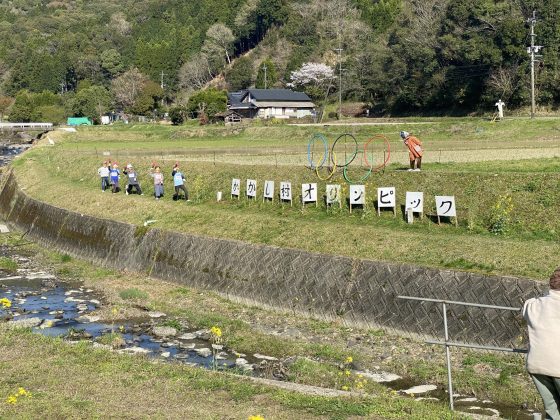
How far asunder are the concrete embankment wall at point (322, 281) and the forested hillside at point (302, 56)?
1879 inches

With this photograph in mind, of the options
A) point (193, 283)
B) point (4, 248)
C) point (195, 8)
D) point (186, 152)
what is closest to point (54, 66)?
point (195, 8)

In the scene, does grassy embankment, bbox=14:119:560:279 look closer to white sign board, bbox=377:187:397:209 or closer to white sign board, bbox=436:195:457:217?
white sign board, bbox=377:187:397:209

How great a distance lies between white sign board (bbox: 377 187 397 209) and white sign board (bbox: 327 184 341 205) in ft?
6.06

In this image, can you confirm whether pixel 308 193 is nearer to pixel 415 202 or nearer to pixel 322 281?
pixel 415 202

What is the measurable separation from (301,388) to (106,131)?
79.7 m

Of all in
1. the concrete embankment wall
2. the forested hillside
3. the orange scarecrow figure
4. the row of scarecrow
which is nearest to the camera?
the concrete embankment wall

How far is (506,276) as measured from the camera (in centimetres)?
1664

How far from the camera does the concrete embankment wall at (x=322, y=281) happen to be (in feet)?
54.5

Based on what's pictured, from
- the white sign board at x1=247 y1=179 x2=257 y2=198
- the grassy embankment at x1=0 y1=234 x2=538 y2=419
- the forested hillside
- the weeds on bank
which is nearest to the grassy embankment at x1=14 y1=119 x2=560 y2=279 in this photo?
the white sign board at x1=247 y1=179 x2=257 y2=198

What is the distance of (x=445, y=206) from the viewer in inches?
864

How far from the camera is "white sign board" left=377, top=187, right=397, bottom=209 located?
78.1 ft

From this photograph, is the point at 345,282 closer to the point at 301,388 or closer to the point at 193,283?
the point at 193,283

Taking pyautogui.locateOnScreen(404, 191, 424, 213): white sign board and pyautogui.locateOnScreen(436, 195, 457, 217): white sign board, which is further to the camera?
pyautogui.locateOnScreen(404, 191, 424, 213): white sign board

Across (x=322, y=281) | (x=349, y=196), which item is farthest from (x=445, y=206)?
(x=322, y=281)
